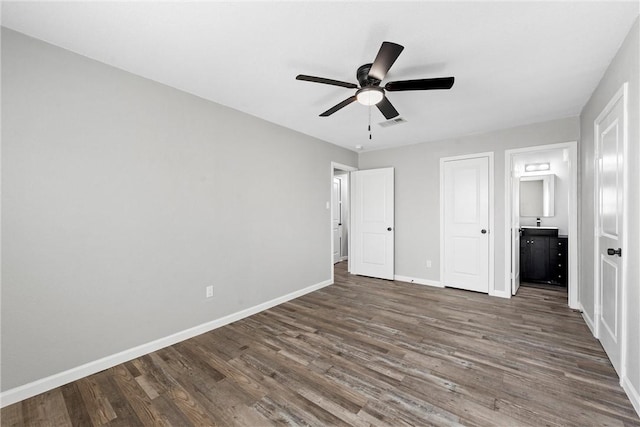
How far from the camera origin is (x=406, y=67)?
2.32 meters

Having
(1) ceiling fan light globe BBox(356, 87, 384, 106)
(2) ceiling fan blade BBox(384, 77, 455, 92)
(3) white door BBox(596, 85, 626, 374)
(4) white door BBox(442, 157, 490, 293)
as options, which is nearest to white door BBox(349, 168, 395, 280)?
(4) white door BBox(442, 157, 490, 293)

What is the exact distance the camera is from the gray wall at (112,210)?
6.14 ft

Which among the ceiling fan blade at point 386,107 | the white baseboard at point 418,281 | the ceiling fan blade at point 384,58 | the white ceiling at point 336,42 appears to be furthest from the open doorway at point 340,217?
the ceiling fan blade at point 384,58

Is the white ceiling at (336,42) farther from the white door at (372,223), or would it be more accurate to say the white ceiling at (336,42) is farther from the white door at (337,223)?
the white door at (337,223)

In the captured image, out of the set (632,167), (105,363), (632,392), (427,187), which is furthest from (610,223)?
(105,363)

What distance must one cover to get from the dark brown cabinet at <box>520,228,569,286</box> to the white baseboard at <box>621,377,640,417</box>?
3.35m

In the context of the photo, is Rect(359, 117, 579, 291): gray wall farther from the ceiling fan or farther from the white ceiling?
the ceiling fan

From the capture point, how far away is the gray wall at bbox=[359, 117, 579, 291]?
4035 mm

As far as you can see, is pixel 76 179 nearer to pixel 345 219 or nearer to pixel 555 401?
pixel 555 401

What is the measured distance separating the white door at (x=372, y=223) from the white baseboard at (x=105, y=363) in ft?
8.43

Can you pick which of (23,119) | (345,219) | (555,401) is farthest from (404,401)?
(345,219)

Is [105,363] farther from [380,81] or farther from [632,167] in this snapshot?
[632,167]

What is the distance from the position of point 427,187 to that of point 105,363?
4748mm

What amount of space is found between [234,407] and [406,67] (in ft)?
9.59
